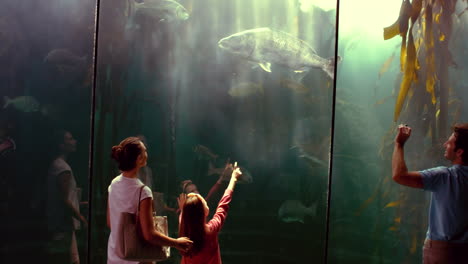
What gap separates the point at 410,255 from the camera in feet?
20.9

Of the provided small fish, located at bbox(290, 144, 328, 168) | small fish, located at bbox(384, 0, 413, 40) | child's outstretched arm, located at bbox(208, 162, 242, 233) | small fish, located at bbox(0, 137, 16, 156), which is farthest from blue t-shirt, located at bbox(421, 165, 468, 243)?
small fish, located at bbox(0, 137, 16, 156)

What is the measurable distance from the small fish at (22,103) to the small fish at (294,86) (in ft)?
14.8

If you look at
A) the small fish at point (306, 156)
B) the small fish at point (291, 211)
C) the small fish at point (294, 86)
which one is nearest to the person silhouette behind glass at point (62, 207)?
the small fish at point (291, 211)

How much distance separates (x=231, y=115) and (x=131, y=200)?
6.49m

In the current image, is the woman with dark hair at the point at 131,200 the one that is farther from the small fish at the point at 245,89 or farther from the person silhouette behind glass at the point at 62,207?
the small fish at the point at 245,89

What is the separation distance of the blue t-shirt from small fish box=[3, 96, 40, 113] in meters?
5.60

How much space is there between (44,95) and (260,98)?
12.7 feet

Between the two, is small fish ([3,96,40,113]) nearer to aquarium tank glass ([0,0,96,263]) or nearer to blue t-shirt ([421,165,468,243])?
Result: aquarium tank glass ([0,0,96,263])

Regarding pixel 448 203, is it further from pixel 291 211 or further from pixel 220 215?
pixel 291 211

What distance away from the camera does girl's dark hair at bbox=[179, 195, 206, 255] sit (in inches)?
91.8

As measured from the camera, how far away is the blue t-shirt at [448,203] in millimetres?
2107

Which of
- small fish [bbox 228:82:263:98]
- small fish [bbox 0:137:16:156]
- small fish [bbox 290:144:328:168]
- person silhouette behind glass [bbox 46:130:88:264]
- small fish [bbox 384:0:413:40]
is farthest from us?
small fish [bbox 228:82:263:98]

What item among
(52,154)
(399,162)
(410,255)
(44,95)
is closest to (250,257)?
(410,255)

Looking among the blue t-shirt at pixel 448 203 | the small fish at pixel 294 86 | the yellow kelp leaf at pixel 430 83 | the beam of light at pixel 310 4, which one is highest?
the beam of light at pixel 310 4
